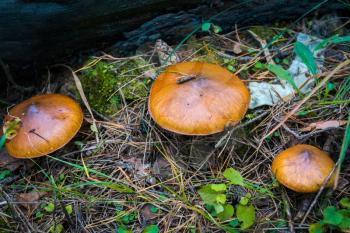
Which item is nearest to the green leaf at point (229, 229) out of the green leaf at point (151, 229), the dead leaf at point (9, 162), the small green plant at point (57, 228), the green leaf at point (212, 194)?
the green leaf at point (212, 194)

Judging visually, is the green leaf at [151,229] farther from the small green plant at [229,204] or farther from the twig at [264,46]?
the twig at [264,46]

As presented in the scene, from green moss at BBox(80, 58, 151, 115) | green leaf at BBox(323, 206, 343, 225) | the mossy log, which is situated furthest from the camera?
green moss at BBox(80, 58, 151, 115)

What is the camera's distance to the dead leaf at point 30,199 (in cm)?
225

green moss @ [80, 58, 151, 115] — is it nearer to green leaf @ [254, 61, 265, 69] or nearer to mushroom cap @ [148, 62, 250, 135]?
mushroom cap @ [148, 62, 250, 135]

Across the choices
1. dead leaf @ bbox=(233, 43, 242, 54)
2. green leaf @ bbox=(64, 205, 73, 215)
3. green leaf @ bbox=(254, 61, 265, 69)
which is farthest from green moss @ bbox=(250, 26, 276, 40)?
green leaf @ bbox=(64, 205, 73, 215)

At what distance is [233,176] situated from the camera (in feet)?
7.20

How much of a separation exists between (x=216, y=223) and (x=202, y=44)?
152cm

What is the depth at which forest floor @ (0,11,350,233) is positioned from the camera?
2.14 meters

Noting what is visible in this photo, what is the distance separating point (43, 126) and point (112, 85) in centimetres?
62

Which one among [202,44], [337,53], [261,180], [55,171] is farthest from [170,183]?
[337,53]

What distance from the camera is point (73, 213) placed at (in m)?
2.20

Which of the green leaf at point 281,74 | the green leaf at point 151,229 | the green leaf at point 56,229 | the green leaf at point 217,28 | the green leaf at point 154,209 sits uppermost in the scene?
the green leaf at point 217,28

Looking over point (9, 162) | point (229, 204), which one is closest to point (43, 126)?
point (9, 162)

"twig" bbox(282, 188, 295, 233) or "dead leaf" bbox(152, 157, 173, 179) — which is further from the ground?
"dead leaf" bbox(152, 157, 173, 179)
